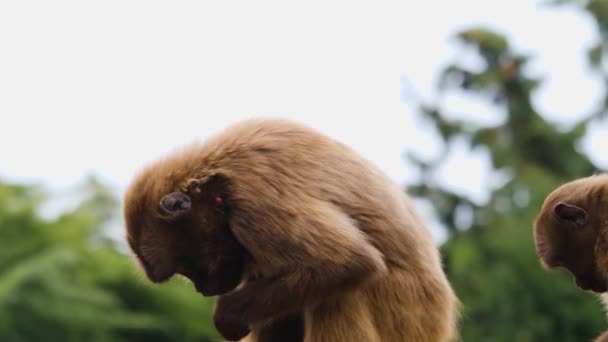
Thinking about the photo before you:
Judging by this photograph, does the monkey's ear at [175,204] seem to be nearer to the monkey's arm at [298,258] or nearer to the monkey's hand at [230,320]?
the monkey's arm at [298,258]

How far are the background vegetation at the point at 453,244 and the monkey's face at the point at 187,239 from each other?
489 inches

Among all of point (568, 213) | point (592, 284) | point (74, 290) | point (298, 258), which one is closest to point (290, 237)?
point (298, 258)

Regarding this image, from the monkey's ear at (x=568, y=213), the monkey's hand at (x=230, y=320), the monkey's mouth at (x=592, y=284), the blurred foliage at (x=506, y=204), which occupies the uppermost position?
the monkey's ear at (x=568, y=213)

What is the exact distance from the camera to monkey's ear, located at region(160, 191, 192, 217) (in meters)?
6.86

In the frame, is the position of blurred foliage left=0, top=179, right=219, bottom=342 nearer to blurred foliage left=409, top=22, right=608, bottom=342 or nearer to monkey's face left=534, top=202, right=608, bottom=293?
blurred foliage left=409, top=22, right=608, bottom=342

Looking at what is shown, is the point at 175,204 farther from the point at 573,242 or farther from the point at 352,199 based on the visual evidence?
the point at 573,242

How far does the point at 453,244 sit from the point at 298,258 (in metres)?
16.2

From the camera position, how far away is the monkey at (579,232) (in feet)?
23.3

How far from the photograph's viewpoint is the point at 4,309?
796 inches

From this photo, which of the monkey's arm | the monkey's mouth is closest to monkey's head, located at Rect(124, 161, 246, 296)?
the monkey's arm

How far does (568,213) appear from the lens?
7066mm

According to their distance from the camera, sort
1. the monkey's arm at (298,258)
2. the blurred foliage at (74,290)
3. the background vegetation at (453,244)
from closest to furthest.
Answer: the monkey's arm at (298,258)
the background vegetation at (453,244)
the blurred foliage at (74,290)

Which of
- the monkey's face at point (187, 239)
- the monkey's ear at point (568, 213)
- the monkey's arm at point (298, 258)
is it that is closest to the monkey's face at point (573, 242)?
the monkey's ear at point (568, 213)

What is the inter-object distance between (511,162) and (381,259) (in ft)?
51.8
